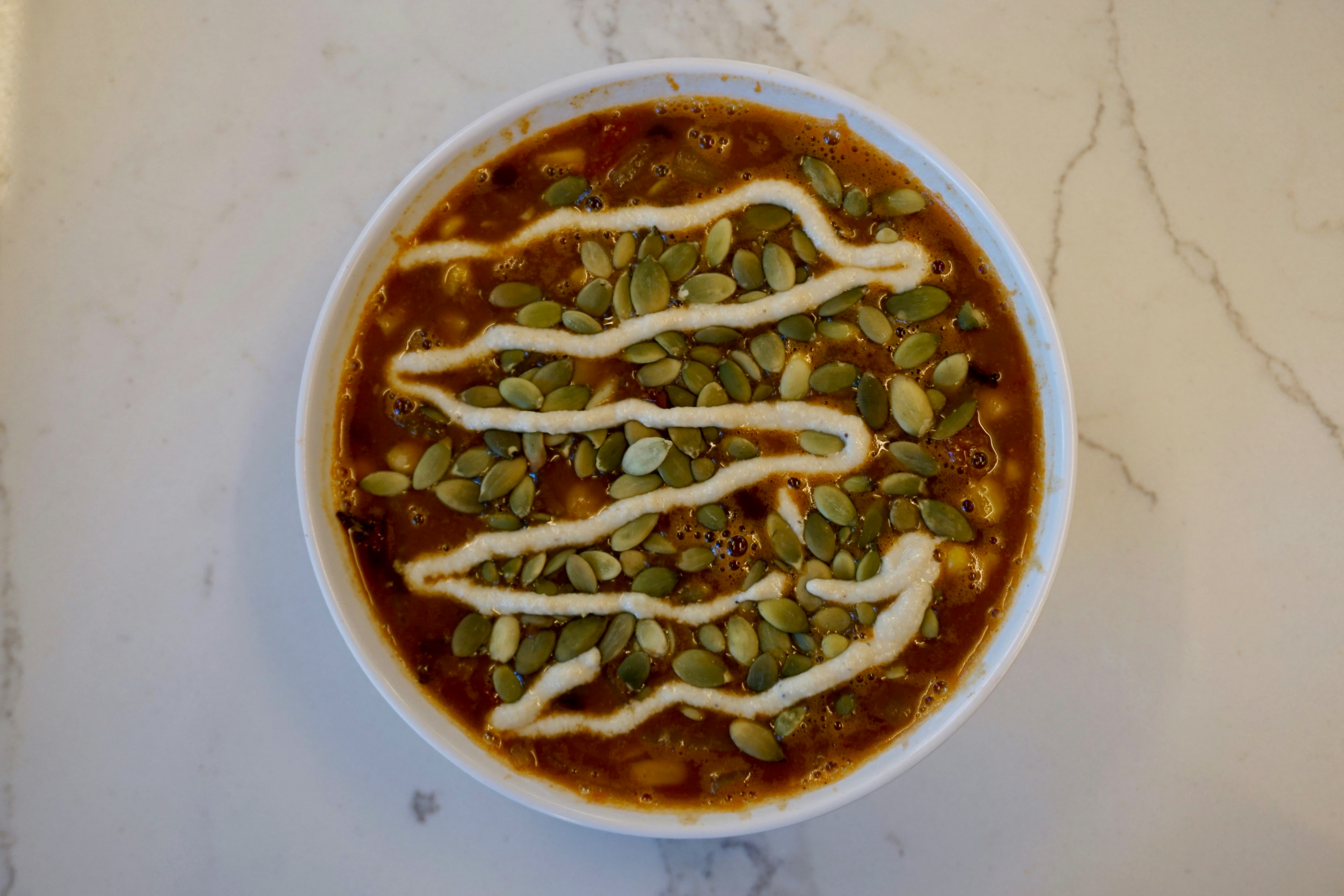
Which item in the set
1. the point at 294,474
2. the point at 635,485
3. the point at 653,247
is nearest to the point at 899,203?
the point at 653,247

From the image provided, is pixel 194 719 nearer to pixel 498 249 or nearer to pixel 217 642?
pixel 217 642

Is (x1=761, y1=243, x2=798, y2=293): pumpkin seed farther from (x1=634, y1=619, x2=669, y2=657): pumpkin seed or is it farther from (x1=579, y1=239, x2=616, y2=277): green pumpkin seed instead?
(x1=634, y1=619, x2=669, y2=657): pumpkin seed

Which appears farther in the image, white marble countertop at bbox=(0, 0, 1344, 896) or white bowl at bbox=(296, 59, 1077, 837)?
white marble countertop at bbox=(0, 0, 1344, 896)

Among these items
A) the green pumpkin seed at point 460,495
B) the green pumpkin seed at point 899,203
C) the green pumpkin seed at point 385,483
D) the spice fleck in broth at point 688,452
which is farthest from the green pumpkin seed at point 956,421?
the green pumpkin seed at point 385,483

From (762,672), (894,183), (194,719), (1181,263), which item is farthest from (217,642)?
(1181,263)

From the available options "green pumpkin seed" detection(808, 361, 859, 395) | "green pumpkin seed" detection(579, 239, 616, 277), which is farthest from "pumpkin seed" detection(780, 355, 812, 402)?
"green pumpkin seed" detection(579, 239, 616, 277)

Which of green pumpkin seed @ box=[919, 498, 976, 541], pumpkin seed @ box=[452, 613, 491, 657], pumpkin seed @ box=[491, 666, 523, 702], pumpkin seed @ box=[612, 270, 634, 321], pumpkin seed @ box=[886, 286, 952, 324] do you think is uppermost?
pumpkin seed @ box=[612, 270, 634, 321]

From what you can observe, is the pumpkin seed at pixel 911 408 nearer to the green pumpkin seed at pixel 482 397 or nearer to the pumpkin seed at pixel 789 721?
the pumpkin seed at pixel 789 721
